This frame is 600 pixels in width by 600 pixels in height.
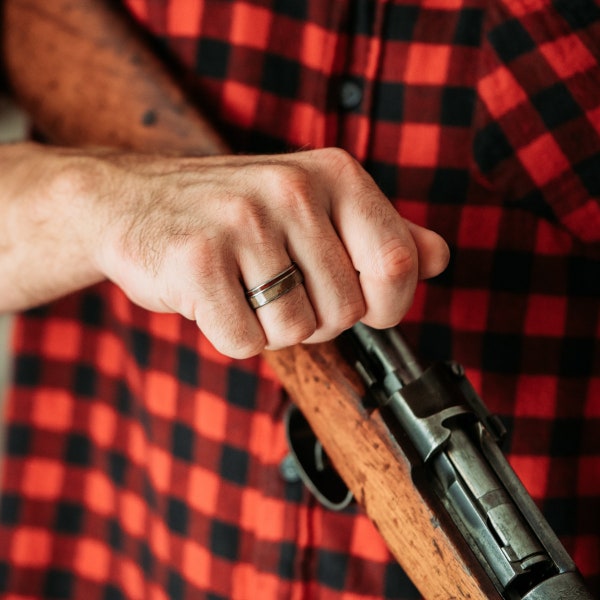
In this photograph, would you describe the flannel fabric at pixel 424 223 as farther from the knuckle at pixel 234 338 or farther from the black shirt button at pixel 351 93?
the knuckle at pixel 234 338

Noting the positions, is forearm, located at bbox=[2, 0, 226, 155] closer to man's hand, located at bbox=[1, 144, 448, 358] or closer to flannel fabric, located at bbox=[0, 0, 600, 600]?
flannel fabric, located at bbox=[0, 0, 600, 600]

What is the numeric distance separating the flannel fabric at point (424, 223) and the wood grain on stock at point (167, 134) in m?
0.09

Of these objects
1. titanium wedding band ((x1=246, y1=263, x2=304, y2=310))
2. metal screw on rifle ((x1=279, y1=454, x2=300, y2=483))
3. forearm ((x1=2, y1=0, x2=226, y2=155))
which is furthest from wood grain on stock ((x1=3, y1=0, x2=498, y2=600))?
metal screw on rifle ((x1=279, y1=454, x2=300, y2=483))

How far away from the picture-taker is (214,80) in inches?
37.8

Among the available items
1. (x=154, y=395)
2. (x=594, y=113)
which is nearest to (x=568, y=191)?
(x=594, y=113)

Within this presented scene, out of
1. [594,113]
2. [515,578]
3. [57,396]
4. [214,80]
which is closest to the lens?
[515,578]

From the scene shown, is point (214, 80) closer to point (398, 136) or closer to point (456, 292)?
point (398, 136)

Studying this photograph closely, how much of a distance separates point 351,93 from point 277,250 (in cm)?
41

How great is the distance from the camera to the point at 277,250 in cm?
62

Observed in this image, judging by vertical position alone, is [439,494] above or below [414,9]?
below

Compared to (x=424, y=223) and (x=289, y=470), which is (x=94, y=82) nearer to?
(x=424, y=223)

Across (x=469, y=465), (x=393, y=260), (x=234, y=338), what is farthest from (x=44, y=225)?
(x=469, y=465)

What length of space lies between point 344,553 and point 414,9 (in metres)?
0.73

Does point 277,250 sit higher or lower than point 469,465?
higher
